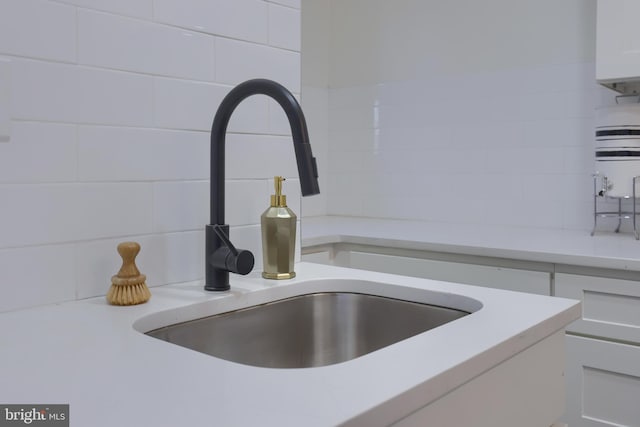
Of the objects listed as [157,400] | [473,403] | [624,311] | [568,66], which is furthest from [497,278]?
[157,400]

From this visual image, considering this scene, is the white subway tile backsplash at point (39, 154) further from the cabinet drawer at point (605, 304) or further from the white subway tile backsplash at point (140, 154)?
the cabinet drawer at point (605, 304)

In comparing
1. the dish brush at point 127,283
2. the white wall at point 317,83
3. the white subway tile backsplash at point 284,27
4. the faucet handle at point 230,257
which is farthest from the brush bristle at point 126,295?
the white wall at point 317,83

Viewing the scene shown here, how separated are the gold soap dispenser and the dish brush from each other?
26 centimetres

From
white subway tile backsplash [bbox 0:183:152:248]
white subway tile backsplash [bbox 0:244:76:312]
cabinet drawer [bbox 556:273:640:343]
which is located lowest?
cabinet drawer [bbox 556:273:640:343]

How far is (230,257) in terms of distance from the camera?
0.95 meters

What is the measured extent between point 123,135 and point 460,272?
48.9 inches

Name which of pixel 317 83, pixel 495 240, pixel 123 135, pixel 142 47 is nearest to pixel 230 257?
pixel 123 135

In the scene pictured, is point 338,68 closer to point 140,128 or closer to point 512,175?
point 512,175

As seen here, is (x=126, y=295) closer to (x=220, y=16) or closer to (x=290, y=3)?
(x=220, y=16)

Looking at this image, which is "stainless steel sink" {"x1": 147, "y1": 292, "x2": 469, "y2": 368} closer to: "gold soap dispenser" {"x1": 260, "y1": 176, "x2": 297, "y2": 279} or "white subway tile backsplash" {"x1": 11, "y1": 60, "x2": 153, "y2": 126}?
"gold soap dispenser" {"x1": 260, "y1": 176, "x2": 297, "y2": 279}

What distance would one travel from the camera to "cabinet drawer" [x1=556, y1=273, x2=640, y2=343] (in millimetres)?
1579

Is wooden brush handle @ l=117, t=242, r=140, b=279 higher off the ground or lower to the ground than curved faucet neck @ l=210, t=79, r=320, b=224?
lower

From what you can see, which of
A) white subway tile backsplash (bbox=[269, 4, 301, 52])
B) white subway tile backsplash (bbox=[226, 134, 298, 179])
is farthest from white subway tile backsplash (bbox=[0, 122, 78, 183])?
white subway tile backsplash (bbox=[269, 4, 301, 52])

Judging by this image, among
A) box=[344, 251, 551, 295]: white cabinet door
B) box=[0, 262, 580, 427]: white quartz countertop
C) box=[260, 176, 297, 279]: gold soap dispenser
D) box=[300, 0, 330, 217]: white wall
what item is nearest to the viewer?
box=[0, 262, 580, 427]: white quartz countertop
